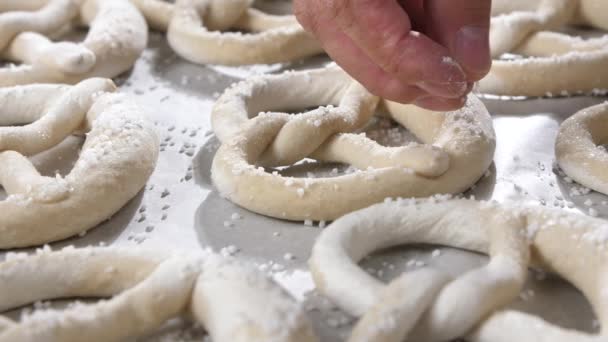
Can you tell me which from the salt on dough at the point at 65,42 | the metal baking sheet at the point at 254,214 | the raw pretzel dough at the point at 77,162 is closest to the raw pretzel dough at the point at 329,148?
the metal baking sheet at the point at 254,214

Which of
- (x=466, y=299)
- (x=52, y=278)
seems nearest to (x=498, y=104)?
(x=466, y=299)

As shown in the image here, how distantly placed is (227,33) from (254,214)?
25.2 inches

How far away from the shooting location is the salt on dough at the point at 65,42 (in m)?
1.73

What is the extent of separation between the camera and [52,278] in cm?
112

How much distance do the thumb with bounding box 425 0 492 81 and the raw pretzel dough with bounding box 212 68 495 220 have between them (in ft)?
0.60

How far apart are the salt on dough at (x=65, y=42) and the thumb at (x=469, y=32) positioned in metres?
0.89

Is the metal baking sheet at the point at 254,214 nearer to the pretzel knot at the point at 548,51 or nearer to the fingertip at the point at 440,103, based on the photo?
the pretzel knot at the point at 548,51

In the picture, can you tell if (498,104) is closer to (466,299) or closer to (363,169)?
(363,169)

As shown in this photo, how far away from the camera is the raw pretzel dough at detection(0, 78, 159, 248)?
129cm

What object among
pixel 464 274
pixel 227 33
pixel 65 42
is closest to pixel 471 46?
pixel 464 274

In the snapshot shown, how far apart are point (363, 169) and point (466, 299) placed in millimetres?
444

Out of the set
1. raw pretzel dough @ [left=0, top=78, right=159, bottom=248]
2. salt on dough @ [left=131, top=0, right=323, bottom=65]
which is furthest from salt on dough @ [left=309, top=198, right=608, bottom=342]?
salt on dough @ [left=131, top=0, right=323, bottom=65]

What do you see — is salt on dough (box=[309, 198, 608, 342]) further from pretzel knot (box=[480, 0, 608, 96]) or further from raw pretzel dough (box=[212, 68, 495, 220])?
pretzel knot (box=[480, 0, 608, 96])

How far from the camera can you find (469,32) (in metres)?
1.18
